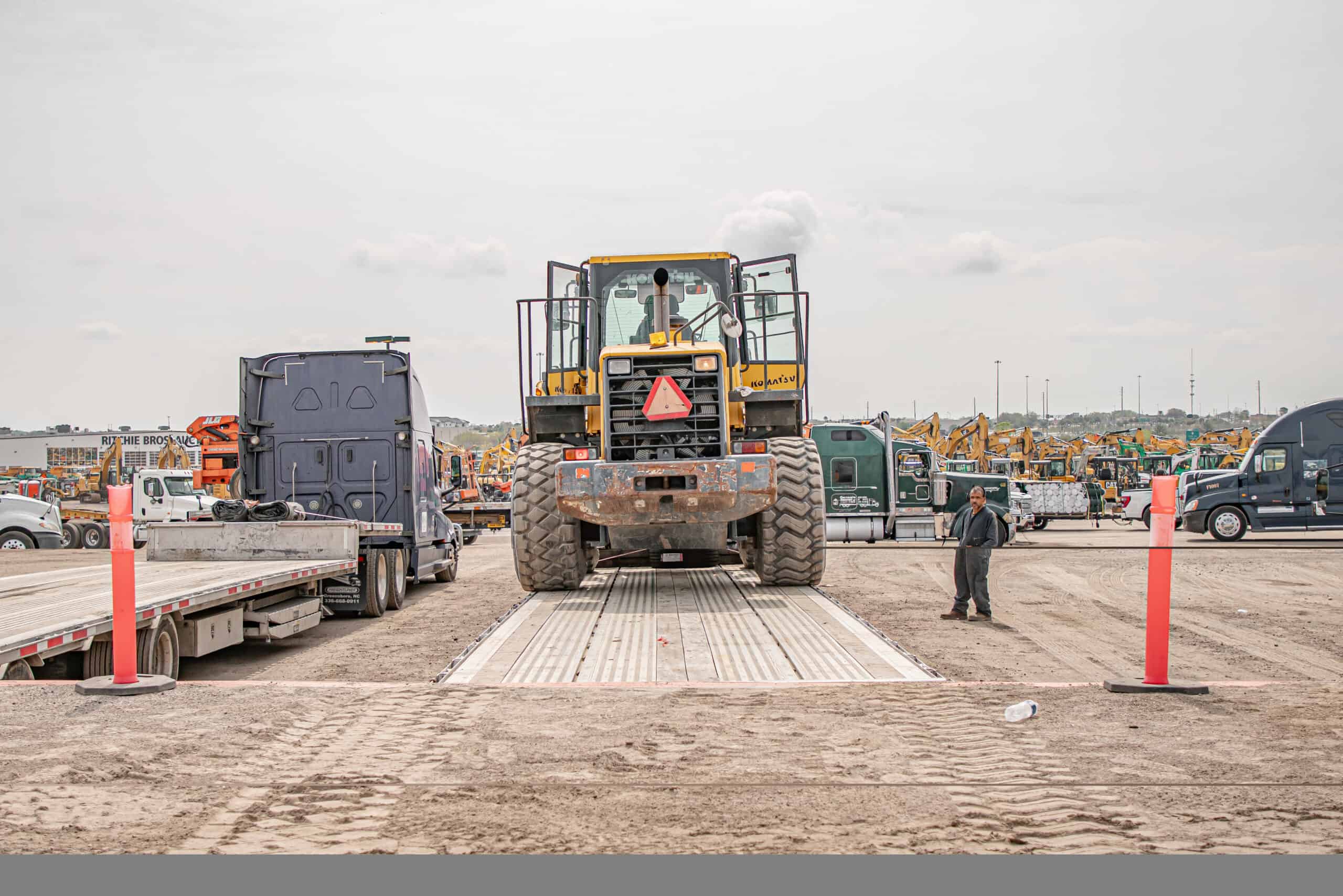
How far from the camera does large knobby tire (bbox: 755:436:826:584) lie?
1215 cm

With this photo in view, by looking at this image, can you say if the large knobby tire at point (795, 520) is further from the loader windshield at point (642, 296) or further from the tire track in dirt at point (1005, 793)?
the tire track in dirt at point (1005, 793)

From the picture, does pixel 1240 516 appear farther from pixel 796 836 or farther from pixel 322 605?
pixel 796 836

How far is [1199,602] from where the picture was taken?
15.3 m

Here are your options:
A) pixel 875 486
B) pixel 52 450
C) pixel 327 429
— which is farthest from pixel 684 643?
pixel 52 450

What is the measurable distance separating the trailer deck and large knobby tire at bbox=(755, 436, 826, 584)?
15.8 ft

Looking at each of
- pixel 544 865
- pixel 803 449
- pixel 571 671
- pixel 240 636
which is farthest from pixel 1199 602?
pixel 544 865

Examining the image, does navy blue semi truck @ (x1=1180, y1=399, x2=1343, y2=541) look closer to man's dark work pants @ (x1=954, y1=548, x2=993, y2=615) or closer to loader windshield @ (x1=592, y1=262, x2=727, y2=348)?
man's dark work pants @ (x1=954, y1=548, x2=993, y2=615)

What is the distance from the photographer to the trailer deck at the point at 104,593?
296 inches

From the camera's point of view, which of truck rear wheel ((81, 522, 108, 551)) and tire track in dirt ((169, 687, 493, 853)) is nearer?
tire track in dirt ((169, 687, 493, 853))

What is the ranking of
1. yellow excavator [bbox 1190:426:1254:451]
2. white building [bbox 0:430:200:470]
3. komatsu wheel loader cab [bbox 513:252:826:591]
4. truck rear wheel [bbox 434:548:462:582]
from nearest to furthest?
komatsu wheel loader cab [bbox 513:252:826:591]
truck rear wheel [bbox 434:548:462:582]
yellow excavator [bbox 1190:426:1254:451]
white building [bbox 0:430:200:470]

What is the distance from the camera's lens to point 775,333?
505 inches

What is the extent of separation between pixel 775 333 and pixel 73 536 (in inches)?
1014

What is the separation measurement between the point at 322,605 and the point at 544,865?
9.85 m

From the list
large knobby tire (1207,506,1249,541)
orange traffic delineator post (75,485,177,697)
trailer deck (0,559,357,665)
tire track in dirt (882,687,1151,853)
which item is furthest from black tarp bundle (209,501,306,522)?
large knobby tire (1207,506,1249,541)
